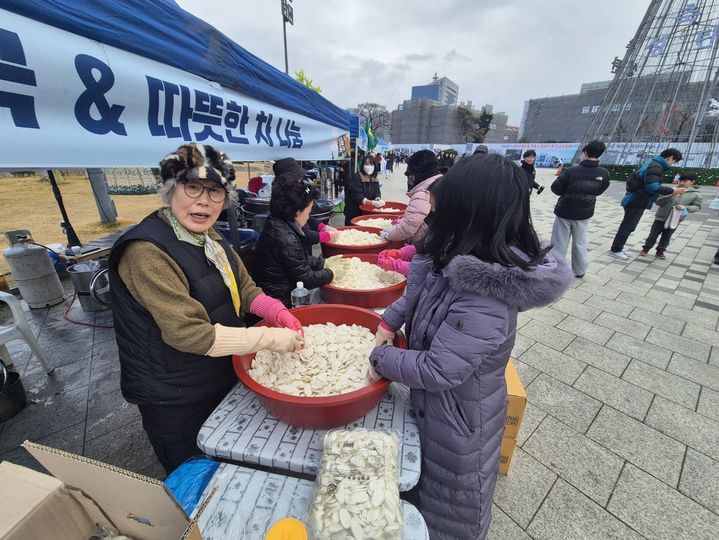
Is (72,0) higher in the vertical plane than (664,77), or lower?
lower

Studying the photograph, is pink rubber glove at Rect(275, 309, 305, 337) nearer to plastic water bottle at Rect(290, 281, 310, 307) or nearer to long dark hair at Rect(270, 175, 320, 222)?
plastic water bottle at Rect(290, 281, 310, 307)

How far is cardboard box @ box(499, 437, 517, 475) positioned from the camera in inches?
80.2

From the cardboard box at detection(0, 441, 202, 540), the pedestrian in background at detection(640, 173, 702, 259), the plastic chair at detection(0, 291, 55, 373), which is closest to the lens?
the cardboard box at detection(0, 441, 202, 540)

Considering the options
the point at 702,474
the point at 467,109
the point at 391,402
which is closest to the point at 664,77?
the point at 702,474

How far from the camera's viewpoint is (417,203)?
3.20 meters

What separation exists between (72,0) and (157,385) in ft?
5.26

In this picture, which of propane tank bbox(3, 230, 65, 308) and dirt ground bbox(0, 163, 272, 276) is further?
dirt ground bbox(0, 163, 272, 276)

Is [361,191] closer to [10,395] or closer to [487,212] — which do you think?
[487,212]

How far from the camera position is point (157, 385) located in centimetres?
143

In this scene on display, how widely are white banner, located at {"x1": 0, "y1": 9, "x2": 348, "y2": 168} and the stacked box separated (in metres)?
2.47

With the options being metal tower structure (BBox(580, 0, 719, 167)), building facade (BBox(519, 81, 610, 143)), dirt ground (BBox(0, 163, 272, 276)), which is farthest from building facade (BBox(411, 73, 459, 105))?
dirt ground (BBox(0, 163, 272, 276))

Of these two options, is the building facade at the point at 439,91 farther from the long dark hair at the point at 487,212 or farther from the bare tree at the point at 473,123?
the long dark hair at the point at 487,212

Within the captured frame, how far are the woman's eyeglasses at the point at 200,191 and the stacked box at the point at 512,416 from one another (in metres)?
1.97

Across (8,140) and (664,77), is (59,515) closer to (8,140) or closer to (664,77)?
(8,140)
